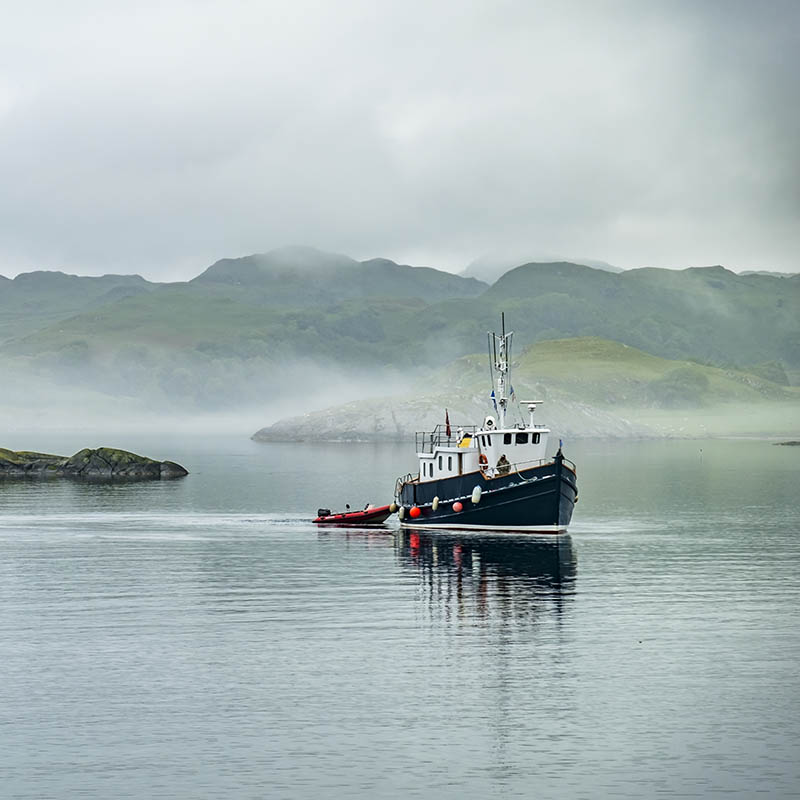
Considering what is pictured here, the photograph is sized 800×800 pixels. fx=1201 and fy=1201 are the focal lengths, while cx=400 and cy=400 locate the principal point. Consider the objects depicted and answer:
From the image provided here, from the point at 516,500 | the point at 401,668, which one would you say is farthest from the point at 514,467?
the point at 401,668

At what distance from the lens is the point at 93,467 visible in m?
176

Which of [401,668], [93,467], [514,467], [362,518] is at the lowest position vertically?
[401,668]

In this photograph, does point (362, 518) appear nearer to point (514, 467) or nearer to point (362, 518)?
point (362, 518)

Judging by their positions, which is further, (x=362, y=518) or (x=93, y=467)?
(x=93, y=467)

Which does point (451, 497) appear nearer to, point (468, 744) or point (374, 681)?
point (374, 681)

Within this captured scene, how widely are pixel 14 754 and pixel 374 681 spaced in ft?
43.8

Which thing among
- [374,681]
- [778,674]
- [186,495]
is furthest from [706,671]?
[186,495]

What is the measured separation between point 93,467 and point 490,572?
11653cm

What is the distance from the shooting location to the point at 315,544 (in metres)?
88.4

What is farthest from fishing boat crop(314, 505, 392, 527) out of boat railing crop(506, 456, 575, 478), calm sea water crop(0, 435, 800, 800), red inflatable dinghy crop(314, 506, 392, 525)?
boat railing crop(506, 456, 575, 478)

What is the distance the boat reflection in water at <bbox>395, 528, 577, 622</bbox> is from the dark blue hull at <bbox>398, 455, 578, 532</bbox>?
126 cm

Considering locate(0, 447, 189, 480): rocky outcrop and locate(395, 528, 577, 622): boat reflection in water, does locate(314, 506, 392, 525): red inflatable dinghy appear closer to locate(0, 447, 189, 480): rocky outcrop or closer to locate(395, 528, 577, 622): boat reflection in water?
locate(395, 528, 577, 622): boat reflection in water

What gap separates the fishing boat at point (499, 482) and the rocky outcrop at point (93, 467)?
292ft

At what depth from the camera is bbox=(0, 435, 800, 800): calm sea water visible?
3491cm
